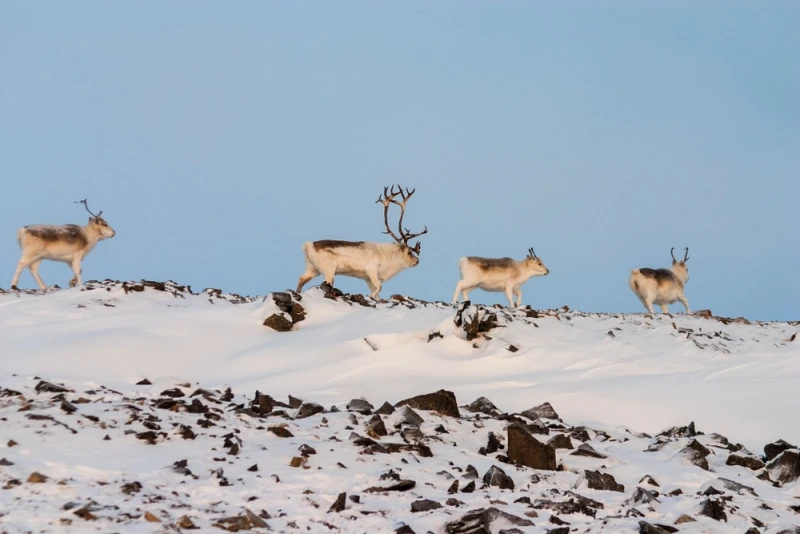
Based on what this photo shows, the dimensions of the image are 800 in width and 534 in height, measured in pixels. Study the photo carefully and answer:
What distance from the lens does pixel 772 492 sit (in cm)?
564

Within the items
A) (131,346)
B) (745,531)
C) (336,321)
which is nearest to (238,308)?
(336,321)

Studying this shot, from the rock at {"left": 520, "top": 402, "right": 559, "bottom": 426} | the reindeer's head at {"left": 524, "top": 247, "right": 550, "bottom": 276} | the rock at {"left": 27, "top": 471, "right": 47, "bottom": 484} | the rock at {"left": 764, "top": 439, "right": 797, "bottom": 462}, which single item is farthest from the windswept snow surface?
the reindeer's head at {"left": 524, "top": 247, "right": 550, "bottom": 276}

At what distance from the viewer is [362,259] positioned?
19.0 m

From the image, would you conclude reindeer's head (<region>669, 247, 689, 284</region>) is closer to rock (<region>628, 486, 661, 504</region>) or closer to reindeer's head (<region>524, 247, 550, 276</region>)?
reindeer's head (<region>524, 247, 550, 276</region>)

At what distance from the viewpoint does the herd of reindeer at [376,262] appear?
1869 centimetres

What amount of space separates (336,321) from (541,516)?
29.1ft

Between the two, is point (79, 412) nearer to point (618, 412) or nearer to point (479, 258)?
point (618, 412)

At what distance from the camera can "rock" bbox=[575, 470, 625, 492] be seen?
17.3ft

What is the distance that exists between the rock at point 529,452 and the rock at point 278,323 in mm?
7128

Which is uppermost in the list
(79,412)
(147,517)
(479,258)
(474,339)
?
(479,258)

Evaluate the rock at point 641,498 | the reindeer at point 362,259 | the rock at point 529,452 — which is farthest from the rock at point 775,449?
the reindeer at point 362,259

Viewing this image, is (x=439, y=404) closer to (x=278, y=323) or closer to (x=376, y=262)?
(x=278, y=323)

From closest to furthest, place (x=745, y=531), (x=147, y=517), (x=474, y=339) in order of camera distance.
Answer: (x=147, y=517)
(x=745, y=531)
(x=474, y=339)

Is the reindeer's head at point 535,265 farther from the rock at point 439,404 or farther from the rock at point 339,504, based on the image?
the rock at point 339,504
